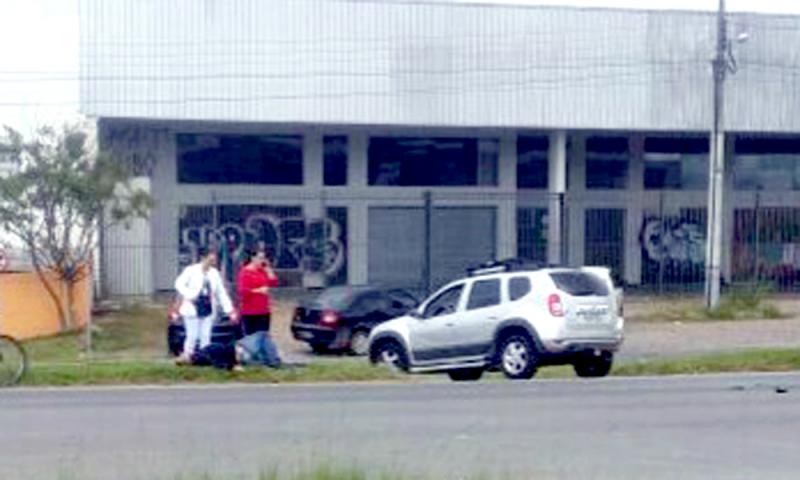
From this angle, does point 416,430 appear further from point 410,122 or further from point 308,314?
point 410,122

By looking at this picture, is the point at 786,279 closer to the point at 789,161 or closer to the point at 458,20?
the point at 789,161

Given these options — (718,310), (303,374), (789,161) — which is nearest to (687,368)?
(303,374)

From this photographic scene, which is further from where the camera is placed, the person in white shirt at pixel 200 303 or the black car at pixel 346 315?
the black car at pixel 346 315

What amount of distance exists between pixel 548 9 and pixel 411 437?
3545 centimetres

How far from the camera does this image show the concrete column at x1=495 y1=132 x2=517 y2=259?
51.3 metres

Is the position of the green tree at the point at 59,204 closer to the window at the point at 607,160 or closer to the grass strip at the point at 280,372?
the grass strip at the point at 280,372

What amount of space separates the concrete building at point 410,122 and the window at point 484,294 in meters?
18.4

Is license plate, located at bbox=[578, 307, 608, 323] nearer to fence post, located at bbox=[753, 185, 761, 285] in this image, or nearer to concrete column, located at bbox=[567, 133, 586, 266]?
concrete column, located at bbox=[567, 133, 586, 266]

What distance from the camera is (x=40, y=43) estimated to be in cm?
4988

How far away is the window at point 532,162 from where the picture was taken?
54281mm

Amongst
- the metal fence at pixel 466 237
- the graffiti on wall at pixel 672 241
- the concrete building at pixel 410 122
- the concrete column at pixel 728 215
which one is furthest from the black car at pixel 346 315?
the graffiti on wall at pixel 672 241

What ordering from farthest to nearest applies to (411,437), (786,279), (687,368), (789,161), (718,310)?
(789,161) → (786,279) → (718,310) → (687,368) → (411,437)

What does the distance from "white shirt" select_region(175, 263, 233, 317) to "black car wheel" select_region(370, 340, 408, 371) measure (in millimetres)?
3633

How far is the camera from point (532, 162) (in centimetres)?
5475
